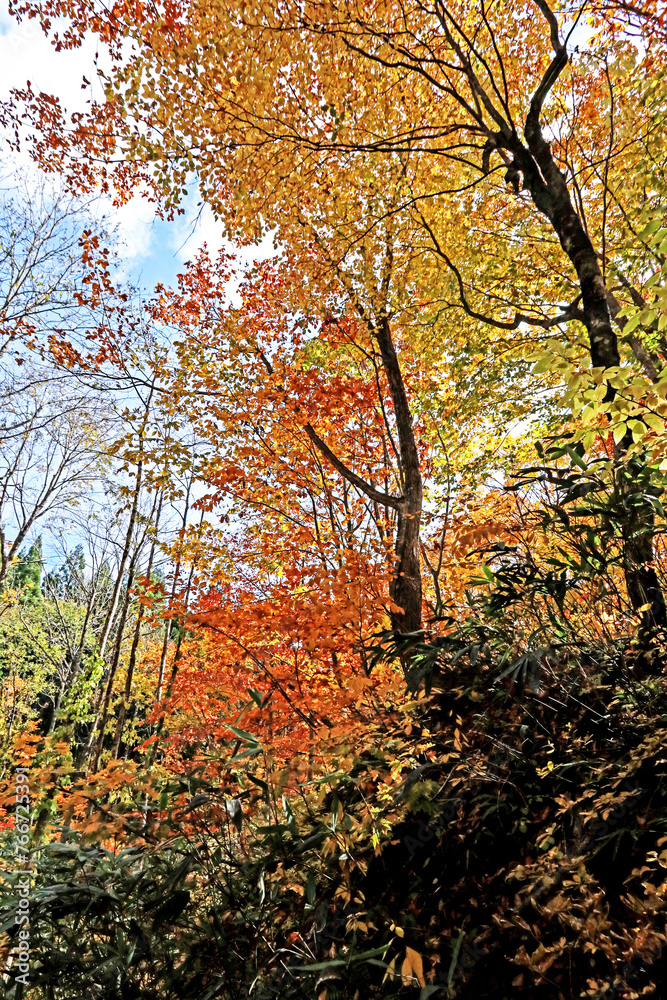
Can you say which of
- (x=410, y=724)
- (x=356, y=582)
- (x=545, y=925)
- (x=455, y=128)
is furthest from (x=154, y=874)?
(x=455, y=128)

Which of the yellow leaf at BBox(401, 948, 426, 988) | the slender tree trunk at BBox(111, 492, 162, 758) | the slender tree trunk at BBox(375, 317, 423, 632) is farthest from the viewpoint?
the slender tree trunk at BBox(111, 492, 162, 758)

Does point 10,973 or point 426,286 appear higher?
point 426,286

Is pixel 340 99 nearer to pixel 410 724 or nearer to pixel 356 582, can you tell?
pixel 356 582

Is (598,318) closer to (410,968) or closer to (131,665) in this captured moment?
(410,968)

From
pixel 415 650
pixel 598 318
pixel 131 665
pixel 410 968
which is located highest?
pixel 598 318

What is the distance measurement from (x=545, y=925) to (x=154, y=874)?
1.90 m

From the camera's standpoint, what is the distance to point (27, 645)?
2230 centimetres

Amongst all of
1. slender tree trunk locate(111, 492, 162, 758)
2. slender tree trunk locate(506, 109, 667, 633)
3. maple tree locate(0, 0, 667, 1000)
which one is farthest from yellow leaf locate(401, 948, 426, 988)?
slender tree trunk locate(111, 492, 162, 758)

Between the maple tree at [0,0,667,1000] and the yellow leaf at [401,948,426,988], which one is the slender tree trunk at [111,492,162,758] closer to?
the maple tree at [0,0,667,1000]

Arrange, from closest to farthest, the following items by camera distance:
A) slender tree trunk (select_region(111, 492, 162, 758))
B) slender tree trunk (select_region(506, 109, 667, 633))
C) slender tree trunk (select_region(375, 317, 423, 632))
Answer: slender tree trunk (select_region(506, 109, 667, 633)), slender tree trunk (select_region(375, 317, 423, 632)), slender tree trunk (select_region(111, 492, 162, 758))

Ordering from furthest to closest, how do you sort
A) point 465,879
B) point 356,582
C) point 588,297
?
1. point 356,582
2. point 588,297
3. point 465,879

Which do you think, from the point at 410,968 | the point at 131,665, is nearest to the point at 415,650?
the point at 410,968

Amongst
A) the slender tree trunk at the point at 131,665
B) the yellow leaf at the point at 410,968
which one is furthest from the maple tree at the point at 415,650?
the slender tree trunk at the point at 131,665

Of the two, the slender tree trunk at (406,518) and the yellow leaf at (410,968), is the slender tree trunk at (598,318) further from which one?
the slender tree trunk at (406,518)
